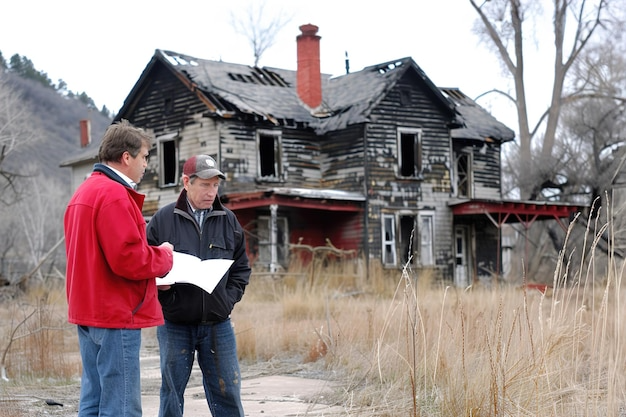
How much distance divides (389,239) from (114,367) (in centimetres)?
2040

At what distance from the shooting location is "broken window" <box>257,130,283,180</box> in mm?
24188

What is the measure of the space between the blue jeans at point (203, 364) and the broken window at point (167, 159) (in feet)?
66.2

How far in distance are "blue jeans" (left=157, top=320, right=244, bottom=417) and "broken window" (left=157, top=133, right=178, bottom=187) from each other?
2018 cm

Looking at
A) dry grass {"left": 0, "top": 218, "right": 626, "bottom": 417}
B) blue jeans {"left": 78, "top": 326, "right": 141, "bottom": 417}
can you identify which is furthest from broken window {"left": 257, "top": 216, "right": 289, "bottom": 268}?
blue jeans {"left": 78, "top": 326, "right": 141, "bottom": 417}

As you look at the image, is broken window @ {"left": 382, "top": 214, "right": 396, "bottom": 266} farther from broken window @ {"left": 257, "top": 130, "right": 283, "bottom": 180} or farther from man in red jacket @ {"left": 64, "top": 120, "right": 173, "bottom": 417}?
man in red jacket @ {"left": 64, "top": 120, "right": 173, "bottom": 417}

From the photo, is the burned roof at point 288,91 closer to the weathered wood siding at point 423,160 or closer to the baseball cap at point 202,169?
the weathered wood siding at point 423,160

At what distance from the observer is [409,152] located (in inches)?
1010

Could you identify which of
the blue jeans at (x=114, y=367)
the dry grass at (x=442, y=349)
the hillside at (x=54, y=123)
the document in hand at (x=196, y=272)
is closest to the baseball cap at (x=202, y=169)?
the document in hand at (x=196, y=272)

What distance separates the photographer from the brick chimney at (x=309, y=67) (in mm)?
25328

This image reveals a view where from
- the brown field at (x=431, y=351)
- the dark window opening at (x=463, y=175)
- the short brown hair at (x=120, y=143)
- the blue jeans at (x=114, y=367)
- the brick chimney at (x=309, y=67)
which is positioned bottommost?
the brown field at (x=431, y=351)

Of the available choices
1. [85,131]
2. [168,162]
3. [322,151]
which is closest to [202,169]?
[322,151]

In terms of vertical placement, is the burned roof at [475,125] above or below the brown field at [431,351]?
above

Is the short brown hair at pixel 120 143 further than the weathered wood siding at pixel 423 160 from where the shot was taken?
No

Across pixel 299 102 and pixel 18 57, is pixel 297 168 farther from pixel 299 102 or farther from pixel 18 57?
pixel 18 57
